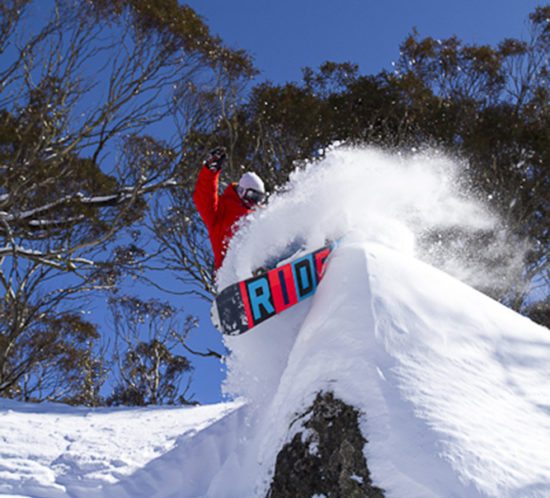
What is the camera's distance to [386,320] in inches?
87.3

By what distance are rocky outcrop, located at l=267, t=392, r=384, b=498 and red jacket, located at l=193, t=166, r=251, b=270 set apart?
108 inches

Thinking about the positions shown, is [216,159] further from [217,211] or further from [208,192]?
[217,211]

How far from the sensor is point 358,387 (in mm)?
1992

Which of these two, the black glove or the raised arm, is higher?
the black glove

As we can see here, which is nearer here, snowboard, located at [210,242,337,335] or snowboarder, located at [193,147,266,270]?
snowboard, located at [210,242,337,335]

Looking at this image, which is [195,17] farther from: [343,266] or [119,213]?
[343,266]

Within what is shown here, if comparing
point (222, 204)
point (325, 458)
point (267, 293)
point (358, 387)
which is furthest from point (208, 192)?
point (325, 458)

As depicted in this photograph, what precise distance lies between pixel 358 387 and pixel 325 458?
0.27m

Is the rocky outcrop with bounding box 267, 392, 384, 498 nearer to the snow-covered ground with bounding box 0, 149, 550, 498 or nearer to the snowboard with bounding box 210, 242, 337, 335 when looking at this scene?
the snow-covered ground with bounding box 0, 149, 550, 498

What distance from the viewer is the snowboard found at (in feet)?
10.6

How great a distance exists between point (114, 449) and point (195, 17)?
29.7 feet

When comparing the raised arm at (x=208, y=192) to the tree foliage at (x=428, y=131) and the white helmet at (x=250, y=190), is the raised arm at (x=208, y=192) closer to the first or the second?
the white helmet at (x=250, y=190)

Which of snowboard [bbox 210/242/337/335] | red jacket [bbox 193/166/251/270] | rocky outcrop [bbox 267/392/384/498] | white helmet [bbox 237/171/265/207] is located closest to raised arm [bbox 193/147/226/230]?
red jacket [bbox 193/166/251/270]

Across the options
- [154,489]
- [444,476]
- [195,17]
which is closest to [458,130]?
[195,17]
